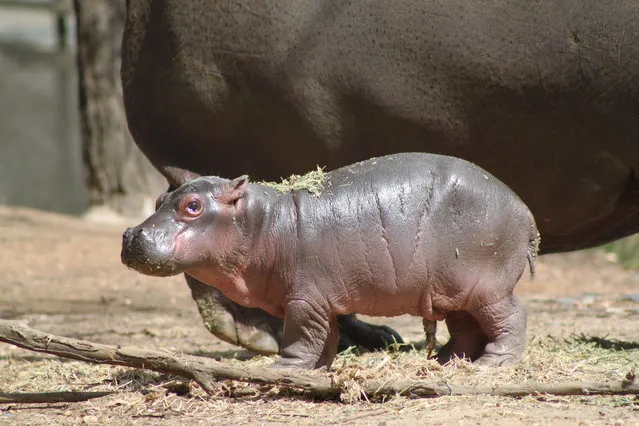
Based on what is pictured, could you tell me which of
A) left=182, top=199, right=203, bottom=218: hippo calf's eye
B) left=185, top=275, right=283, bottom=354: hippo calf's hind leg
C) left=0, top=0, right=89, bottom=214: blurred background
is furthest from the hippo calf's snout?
left=0, top=0, right=89, bottom=214: blurred background

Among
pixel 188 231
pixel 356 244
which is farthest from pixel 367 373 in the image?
pixel 188 231

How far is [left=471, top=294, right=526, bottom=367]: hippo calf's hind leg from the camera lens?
12.3 ft

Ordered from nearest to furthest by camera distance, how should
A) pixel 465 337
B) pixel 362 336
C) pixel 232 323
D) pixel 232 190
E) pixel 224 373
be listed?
1. pixel 224 373
2. pixel 232 190
3. pixel 465 337
4. pixel 232 323
5. pixel 362 336

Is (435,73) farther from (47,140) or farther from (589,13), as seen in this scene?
(47,140)

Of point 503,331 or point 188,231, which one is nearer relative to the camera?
point 188,231

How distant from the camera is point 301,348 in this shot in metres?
3.58

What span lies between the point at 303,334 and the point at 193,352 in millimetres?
1447

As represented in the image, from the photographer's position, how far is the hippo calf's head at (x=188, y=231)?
11.1 ft

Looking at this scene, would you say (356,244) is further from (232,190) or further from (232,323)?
(232,323)

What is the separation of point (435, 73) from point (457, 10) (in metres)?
0.28

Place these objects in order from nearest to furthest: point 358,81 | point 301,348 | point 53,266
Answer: point 301,348, point 358,81, point 53,266

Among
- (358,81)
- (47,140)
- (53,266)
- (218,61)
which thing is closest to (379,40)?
(358,81)

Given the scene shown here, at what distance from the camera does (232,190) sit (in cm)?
354


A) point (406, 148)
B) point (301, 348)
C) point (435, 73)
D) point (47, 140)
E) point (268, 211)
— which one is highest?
point (47, 140)
